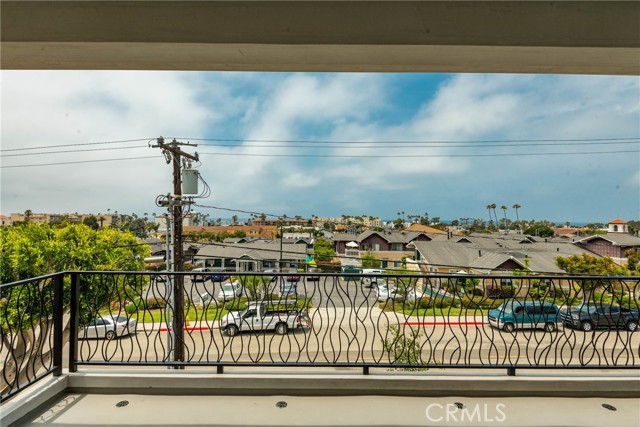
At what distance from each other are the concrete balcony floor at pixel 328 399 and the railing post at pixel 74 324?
10 cm

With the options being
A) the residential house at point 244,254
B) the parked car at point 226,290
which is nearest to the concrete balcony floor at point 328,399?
the parked car at point 226,290

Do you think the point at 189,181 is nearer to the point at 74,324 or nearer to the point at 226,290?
the point at 226,290

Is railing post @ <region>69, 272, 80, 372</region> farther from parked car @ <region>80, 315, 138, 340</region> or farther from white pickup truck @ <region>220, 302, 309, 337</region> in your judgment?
white pickup truck @ <region>220, 302, 309, 337</region>

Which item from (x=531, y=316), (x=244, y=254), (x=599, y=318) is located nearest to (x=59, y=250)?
(x=244, y=254)

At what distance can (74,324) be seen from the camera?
1951 mm

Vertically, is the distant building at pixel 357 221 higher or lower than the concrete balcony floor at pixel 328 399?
higher

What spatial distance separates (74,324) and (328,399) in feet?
5.43

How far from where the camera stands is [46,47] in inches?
58.7

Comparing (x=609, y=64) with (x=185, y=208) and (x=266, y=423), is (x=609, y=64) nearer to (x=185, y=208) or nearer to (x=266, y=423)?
(x=266, y=423)

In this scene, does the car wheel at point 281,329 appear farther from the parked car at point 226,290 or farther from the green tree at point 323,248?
the green tree at point 323,248

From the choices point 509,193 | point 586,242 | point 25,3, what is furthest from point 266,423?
point 509,193

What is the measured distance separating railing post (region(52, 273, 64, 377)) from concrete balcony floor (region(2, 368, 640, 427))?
93 mm

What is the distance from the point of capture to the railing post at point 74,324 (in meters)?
1.95

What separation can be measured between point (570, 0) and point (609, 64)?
17.4 inches
